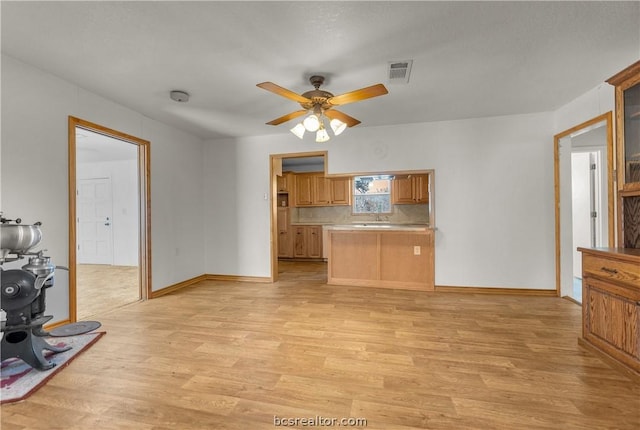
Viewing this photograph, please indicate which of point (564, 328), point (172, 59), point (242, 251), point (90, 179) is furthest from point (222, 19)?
point (90, 179)

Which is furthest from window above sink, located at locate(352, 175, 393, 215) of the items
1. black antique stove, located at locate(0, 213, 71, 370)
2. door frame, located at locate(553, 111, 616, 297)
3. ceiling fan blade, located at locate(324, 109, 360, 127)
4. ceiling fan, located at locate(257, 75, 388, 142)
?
black antique stove, located at locate(0, 213, 71, 370)

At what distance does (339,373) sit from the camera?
200 cm

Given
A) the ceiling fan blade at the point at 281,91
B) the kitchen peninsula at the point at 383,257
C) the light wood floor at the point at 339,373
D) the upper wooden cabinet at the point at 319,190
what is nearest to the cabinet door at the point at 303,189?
the upper wooden cabinet at the point at 319,190

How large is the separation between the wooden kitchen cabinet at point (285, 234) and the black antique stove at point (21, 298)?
5.16 metres

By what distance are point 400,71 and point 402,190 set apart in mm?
3791

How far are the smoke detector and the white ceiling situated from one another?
0.08m

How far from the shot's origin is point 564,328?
8.98ft

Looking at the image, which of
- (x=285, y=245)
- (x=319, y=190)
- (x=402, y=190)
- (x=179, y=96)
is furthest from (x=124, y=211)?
(x=402, y=190)

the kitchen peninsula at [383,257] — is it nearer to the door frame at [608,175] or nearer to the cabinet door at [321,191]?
the door frame at [608,175]

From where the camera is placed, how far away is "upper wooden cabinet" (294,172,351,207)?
6.86m

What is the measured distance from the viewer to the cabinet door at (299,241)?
277 inches

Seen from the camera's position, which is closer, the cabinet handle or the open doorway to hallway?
the cabinet handle

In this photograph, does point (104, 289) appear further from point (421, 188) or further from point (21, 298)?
point (421, 188)

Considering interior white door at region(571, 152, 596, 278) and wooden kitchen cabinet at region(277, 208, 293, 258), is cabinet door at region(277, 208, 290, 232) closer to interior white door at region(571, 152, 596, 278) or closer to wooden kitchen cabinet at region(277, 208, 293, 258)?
wooden kitchen cabinet at region(277, 208, 293, 258)
